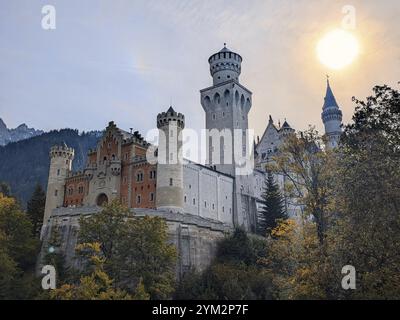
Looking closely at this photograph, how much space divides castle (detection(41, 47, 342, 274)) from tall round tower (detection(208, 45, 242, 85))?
0.17 m

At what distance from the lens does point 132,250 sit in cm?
3384

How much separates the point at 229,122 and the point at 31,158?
437 ft

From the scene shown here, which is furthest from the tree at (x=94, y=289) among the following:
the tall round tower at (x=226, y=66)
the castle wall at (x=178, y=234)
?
the tall round tower at (x=226, y=66)

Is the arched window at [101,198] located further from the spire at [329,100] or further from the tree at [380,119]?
the spire at [329,100]

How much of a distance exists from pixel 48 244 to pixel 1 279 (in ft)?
34.0

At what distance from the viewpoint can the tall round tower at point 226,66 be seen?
7069 cm

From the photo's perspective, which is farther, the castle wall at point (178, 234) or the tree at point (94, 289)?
the castle wall at point (178, 234)

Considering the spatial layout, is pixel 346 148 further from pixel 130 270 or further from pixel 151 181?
pixel 151 181

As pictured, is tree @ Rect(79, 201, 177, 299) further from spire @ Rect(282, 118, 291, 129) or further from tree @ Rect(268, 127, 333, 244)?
spire @ Rect(282, 118, 291, 129)

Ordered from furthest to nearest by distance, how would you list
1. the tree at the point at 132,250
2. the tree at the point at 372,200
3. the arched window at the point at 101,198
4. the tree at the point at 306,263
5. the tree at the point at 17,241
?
1. the arched window at the point at 101,198
2. the tree at the point at 17,241
3. the tree at the point at 132,250
4. the tree at the point at 306,263
5. the tree at the point at 372,200

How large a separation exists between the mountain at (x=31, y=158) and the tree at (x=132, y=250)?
128651 mm

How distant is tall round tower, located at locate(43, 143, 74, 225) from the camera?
59.2 metres

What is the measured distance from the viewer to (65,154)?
6131cm

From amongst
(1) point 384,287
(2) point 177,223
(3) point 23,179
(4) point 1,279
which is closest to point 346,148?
(1) point 384,287
